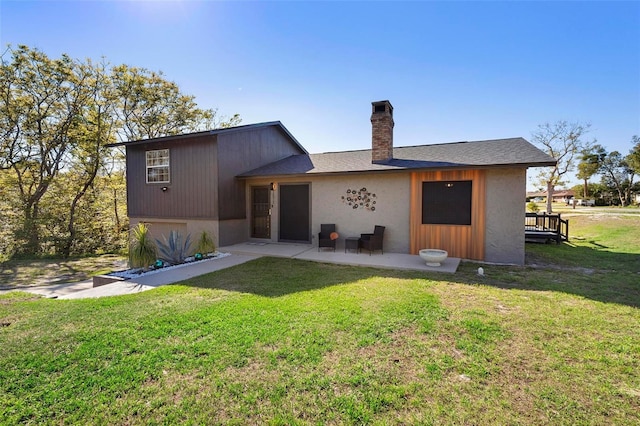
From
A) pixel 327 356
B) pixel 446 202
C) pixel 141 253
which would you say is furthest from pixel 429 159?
pixel 141 253

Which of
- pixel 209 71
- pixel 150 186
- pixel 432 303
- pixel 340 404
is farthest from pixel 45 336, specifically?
pixel 209 71

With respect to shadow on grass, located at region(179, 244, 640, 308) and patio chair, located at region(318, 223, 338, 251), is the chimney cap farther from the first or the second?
shadow on grass, located at region(179, 244, 640, 308)

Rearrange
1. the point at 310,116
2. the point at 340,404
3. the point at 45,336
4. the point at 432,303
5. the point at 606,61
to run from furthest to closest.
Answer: the point at 310,116 → the point at 606,61 → the point at 432,303 → the point at 45,336 → the point at 340,404

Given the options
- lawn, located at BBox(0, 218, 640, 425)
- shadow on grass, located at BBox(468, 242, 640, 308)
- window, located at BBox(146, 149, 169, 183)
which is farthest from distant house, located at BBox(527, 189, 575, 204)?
window, located at BBox(146, 149, 169, 183)

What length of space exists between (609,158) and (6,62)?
5954cm

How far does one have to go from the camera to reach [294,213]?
1041 centimetres

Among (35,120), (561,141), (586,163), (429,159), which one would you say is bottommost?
(429,159)

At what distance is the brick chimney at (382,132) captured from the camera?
9445 millimetres

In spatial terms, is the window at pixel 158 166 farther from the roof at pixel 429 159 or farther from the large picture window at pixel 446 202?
the large picture window at pixel 446 202

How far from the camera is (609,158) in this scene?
38.8 meters

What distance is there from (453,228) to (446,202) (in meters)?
0.76

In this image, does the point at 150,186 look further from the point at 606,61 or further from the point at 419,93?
the point at 606,61

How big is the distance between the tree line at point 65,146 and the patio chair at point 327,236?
12.7 m

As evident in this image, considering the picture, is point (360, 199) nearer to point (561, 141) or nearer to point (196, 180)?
point (196, 180)
